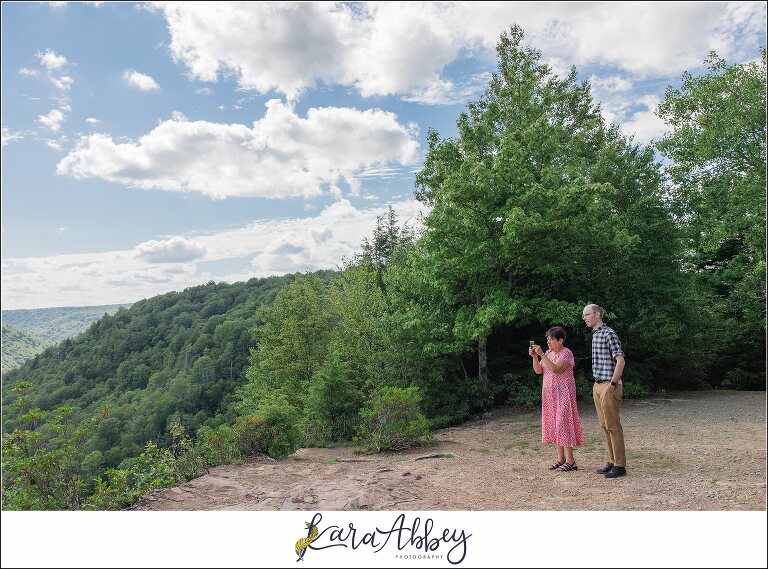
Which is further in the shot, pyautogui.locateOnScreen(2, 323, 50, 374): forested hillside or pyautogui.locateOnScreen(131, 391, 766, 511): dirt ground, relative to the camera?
pyautogui.locateOnScreen(2, 323, 50, 374): forested hillside

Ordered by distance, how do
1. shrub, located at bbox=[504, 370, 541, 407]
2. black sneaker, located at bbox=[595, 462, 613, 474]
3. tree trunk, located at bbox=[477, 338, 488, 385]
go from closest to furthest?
1. black sneaker, located at bbox=[595, 462, 613, 474]
2. tree trunk, located at bbox=[477, 338, 488, 385]
3. shrub, located at bbox=[504, 370, 541, 407]

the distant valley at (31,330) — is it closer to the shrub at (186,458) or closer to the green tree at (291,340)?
the shrub at (186,458)

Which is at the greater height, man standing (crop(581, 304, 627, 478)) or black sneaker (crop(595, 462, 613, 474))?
man standing (crop(581, 304, 627, 478))

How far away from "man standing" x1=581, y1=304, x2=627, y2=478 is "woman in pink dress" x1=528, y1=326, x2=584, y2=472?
285 mm

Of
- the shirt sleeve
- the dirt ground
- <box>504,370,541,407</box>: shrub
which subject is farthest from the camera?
<box>504,370,541,407</box>: shrub

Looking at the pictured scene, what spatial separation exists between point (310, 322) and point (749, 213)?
599 inches

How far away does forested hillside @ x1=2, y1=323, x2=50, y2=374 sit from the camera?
16.0ft

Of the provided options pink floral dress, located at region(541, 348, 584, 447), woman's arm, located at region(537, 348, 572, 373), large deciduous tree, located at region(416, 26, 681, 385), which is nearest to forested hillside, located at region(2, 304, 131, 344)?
woman's arm, located at region(537, 348, 572, 373)

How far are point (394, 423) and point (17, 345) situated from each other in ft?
14.5

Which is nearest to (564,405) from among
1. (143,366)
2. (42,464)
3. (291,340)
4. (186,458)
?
(186,458)

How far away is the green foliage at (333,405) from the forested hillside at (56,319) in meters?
3.48

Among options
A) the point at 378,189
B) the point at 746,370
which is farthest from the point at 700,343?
the point at 378,189

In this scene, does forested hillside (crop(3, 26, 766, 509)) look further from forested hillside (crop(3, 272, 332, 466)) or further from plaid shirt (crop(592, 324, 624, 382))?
plaid shirt (crop(592, 324, 624, 382))

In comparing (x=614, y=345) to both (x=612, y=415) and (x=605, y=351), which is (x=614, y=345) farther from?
(x=612, y=415)
